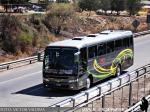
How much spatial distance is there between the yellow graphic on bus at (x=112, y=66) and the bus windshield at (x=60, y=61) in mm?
1573

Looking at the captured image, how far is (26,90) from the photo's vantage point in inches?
904

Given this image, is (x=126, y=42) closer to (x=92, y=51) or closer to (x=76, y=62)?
(x=92, y=51)

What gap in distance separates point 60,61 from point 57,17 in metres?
31.8

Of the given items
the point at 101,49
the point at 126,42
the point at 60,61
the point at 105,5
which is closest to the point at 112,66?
the point at 101,49

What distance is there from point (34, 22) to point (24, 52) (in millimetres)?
9139

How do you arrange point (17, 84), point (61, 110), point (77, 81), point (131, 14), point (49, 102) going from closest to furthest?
point (61, 110)
point (49, 102)
point (77, 81)
point (17, 84)
point (131, 14)

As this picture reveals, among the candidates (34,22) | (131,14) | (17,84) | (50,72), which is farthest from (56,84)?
(131,14)

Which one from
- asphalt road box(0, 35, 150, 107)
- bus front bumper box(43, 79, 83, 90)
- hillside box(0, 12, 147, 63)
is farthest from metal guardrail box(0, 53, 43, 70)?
bus front bumper box(43, 79, 83, 90)

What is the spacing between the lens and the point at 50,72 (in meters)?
22.1

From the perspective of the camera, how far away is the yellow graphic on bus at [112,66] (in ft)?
79.0

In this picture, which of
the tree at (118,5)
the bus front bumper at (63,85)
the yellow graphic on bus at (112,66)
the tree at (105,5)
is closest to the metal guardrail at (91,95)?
the yellow graphic on bus at (112,66)

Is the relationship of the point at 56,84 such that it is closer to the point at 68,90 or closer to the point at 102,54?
the point at 68,90

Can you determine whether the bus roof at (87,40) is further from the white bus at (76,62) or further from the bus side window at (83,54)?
the bus side window at (83,54)

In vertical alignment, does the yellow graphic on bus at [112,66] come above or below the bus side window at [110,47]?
below
